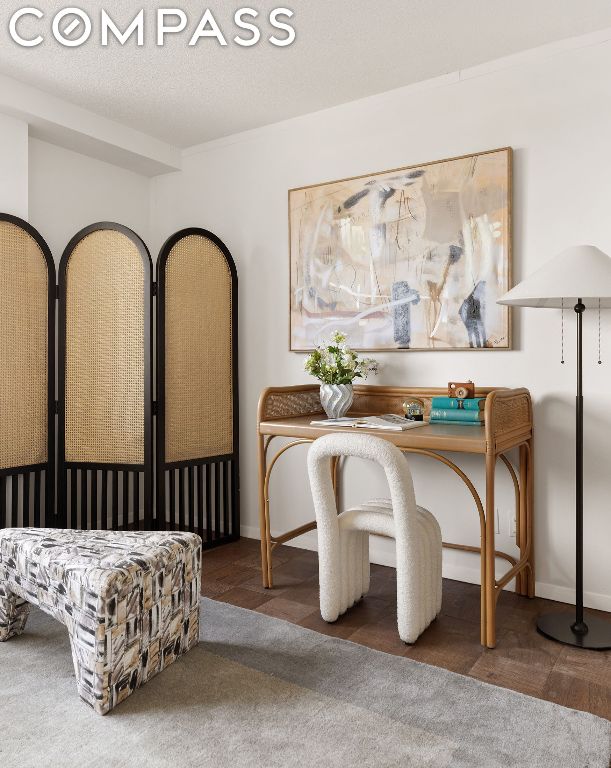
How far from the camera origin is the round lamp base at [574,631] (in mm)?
2264

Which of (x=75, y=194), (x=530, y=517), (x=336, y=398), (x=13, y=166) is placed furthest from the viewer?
(x=75, y=194)

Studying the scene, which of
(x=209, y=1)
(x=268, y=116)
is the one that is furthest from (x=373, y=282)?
(x=209, y=1)

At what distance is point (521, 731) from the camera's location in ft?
5.66

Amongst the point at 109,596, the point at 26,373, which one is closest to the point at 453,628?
the point at 109,596

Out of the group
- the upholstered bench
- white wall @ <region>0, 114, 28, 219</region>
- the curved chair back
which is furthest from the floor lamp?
white wall @ <region>0, 114, 28, 219</region>

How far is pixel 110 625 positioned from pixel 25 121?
280 cm

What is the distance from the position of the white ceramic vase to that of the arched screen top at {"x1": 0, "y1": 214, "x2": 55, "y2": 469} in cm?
154

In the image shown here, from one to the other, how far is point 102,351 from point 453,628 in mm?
2296

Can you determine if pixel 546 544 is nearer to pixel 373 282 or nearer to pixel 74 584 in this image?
pixel 373 282

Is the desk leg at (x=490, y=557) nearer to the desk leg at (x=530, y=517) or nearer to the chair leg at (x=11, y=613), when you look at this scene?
the desk leg at (x=530, y=517)

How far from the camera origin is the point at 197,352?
3.50 metres

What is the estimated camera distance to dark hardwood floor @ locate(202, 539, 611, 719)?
6.61 ft

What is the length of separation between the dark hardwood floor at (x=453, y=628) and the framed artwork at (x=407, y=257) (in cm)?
120

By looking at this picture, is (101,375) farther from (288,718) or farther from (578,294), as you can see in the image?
(578,294)
